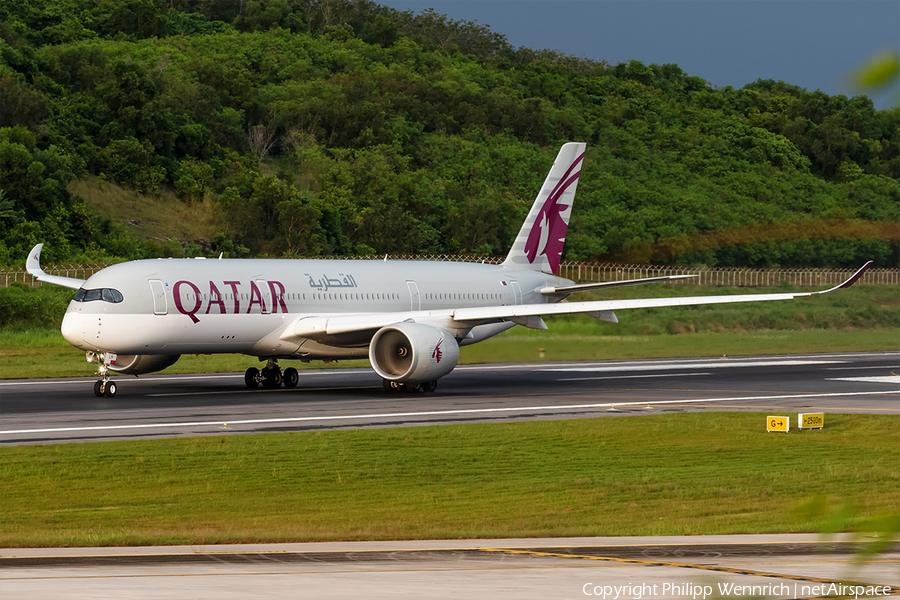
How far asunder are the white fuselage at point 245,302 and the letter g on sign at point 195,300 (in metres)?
0.03

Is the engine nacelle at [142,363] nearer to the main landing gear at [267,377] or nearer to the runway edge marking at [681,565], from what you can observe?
the main landing gear at [267,377]

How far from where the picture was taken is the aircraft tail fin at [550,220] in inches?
1673

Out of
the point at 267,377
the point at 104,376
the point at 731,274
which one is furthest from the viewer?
the point at 731,274

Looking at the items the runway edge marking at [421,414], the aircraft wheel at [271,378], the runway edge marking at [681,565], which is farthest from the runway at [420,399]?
the runway edge marking at [681,565]

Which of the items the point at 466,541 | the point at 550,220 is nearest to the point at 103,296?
the point at 550,220

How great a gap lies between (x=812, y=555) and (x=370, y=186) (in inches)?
3052

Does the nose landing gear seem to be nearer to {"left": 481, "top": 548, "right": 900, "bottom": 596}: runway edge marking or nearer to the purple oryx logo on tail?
the purple oryx logo on tail

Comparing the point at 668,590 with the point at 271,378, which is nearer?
the point at 668,590

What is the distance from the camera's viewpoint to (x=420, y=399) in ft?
102

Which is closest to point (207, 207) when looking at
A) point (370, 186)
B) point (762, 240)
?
point (370, 186)

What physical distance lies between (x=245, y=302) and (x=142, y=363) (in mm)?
3208

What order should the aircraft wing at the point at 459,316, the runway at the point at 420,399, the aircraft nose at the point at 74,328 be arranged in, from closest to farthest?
the runway at the point at 420,399, the aircraft nose at the point at 74,328, the aircraft wing at the point at 459,316

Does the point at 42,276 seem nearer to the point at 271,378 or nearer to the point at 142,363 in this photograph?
the point at 142,363

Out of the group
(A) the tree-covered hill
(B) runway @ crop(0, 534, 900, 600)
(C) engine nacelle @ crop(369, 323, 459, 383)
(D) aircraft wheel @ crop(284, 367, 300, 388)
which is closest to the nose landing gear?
(D) aircraft wheel @ crop(284, 367, 300, 388)
